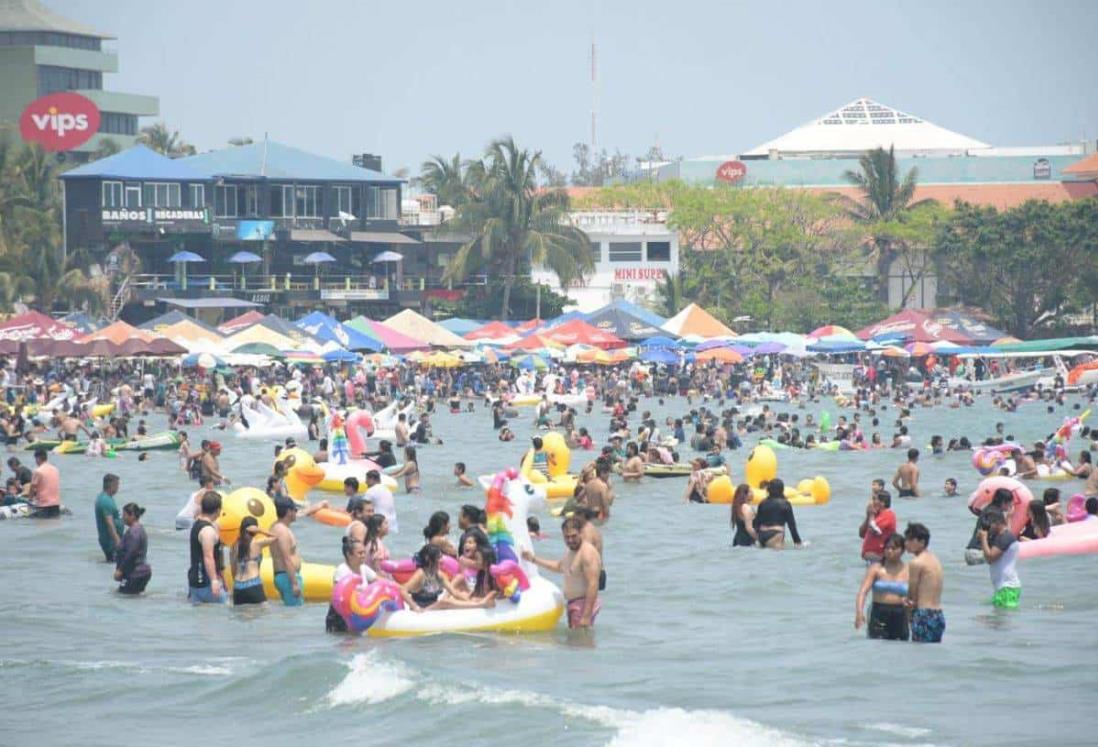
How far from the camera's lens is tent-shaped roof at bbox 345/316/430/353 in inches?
2270

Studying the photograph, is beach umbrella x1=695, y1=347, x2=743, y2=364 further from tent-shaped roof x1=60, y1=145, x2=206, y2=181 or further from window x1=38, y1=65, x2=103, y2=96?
window x1=38, y1=65, x2=103, y2=96

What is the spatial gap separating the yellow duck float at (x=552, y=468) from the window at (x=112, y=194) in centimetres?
4775

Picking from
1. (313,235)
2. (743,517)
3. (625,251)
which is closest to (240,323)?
(313,235)

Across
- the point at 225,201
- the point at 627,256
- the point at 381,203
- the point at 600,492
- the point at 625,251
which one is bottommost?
the point at 600,492

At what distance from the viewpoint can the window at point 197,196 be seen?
73075 millimetres

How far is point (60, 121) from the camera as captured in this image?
83812mm

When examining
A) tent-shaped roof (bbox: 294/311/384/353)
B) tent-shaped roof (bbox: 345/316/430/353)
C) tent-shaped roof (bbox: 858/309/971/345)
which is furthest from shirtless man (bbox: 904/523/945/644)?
tent-shaped roof (bbox: 858/309/971/345)

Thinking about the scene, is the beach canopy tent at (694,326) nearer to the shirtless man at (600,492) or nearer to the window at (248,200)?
the window at (248,200)

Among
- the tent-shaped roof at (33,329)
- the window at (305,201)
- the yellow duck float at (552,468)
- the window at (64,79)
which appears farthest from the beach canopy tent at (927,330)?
the window at (64,79)

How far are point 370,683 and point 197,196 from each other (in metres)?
62.1

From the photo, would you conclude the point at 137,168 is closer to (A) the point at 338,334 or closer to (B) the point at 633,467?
(A) the point at 338,334

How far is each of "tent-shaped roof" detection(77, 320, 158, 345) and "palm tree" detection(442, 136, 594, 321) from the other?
22575 mm

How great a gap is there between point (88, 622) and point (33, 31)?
103m

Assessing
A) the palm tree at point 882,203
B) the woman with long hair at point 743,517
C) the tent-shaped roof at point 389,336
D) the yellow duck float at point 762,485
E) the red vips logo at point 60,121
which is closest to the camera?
the woman with long hair at point 743,517
